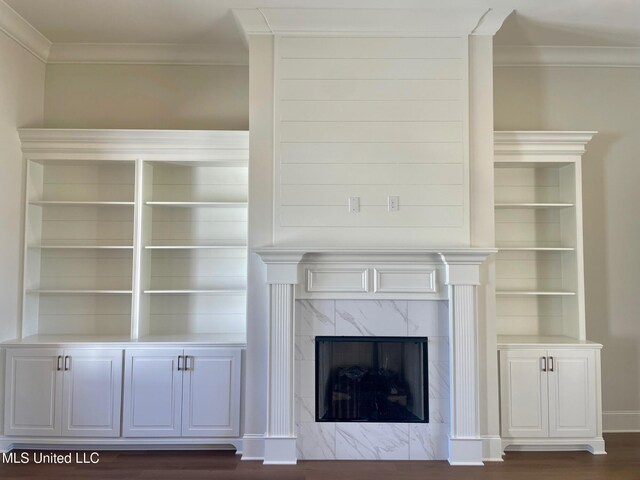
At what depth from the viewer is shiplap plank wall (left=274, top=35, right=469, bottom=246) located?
342 cm

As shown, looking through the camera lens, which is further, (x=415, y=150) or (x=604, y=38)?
(x=604, y=38)

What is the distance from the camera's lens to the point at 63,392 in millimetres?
3473

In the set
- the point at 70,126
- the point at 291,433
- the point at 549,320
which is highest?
the point at 70,126

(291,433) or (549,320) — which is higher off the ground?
(549,320)

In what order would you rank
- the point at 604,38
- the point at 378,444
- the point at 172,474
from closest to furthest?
the point at 172,474 → the point at 378,444 → the point at 604,38

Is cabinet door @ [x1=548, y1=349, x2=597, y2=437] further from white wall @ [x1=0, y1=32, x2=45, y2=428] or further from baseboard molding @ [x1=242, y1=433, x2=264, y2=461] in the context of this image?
white wall @ [x1=0, y1=32, x2=45, y2=428]

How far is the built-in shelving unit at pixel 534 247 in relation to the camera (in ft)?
12.7

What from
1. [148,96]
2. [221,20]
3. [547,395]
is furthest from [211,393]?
[221,20]

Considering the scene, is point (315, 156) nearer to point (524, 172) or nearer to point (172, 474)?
point (524, 172)

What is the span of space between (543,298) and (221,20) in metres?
3.54

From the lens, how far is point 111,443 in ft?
11.4

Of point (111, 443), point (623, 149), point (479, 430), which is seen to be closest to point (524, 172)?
point (623, 149)

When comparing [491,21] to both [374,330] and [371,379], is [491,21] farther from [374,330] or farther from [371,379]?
[371,379]

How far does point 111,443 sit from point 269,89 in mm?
2942
